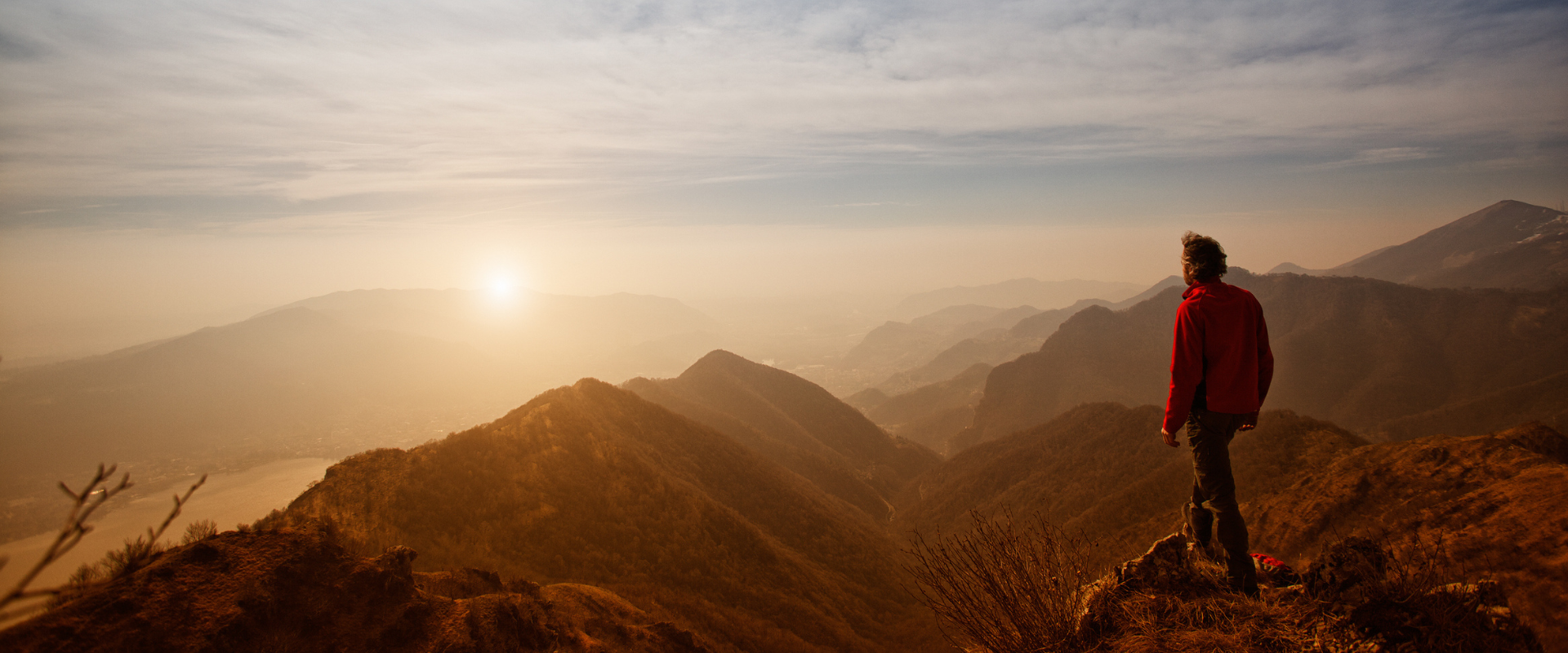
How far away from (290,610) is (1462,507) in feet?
86.6

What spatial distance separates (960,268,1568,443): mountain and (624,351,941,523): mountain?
90.7 feet

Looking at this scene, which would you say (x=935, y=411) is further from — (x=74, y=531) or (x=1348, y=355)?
(x=74, y=531)

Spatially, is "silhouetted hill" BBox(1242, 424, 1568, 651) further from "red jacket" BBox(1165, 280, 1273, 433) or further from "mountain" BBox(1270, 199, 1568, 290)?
"mountain" BBox(1270, 199, 1568, 290)

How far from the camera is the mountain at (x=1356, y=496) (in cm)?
1131

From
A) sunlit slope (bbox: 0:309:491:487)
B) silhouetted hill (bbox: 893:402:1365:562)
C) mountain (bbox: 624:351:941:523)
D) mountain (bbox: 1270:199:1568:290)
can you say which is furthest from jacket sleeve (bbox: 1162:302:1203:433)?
mountain (bbox: 1270:199:1568:290)

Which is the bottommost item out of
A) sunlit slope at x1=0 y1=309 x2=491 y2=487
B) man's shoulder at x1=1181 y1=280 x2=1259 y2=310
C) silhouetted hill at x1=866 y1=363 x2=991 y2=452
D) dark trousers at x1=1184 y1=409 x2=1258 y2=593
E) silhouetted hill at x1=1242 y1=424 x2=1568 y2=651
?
silhouetted hill at x1=866 y1=363 x2=991 y2=452

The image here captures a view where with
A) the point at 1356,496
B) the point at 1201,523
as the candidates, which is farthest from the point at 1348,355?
the point at 1201,523

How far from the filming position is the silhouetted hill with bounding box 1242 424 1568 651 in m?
10.3

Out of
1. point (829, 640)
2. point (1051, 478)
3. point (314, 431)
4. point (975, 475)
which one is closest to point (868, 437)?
point (975, 475)

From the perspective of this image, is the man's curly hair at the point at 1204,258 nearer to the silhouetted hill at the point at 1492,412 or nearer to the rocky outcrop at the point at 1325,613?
the rocky outcrop at the point at 1325,613

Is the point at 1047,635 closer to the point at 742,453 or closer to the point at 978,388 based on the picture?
the point at 742,453

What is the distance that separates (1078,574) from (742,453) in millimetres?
38090

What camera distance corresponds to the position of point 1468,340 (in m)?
93.9

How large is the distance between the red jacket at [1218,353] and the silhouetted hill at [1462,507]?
6.12 meters
